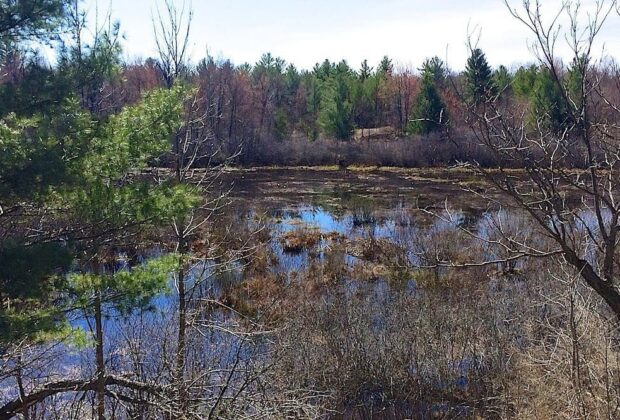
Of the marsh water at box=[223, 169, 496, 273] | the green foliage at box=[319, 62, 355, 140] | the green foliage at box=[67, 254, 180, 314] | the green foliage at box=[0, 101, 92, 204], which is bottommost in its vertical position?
the marsh water at box=[223, 169, 496, 273]

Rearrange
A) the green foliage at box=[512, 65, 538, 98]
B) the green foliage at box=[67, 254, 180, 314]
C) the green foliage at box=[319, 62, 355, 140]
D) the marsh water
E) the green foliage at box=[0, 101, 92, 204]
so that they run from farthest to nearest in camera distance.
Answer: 1. the green foliage at box=[319, 62, 355, 140]
2. the green foliage at box=[512, 65, 538, 98]
3. the marsh water
4. the green foliage at box=[67, 254, 180, 314]
5. the green foliage at box=[0, 101, 92, 204]

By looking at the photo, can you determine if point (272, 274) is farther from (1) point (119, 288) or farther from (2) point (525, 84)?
(2) point (525, 84)

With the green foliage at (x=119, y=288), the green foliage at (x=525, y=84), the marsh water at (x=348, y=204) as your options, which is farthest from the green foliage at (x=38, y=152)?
the green foliage at (x=525, y=84)

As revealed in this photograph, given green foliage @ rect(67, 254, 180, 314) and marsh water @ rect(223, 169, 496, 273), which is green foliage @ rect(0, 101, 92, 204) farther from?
marsh water @ rect(223, 169, 496, 273)

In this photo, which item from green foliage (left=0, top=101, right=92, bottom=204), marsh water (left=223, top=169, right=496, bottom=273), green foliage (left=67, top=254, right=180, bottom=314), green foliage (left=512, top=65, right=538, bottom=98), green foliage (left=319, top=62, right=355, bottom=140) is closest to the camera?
green foliage (left=0, top=101, right=92, bottom=204)

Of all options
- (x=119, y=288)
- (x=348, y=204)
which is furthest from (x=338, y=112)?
(x=119, y=288)

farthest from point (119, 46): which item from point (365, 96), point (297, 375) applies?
point (365, 96)

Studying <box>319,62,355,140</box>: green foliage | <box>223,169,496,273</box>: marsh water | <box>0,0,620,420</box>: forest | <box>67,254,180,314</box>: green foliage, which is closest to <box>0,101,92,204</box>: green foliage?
<box>0,0,620,420</box>: forest

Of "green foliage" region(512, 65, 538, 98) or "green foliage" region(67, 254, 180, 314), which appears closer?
"green foliage" region(67, 254, 180, 314)

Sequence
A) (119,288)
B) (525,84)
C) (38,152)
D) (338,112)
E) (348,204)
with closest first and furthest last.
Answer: (38,152), (119,288), (348,204), (525,84), (338,112)

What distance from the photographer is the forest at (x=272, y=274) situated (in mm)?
5719

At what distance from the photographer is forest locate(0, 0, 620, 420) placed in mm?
5719

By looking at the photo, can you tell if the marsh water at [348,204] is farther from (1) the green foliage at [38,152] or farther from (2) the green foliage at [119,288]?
(1) the green foliage at [38,152]

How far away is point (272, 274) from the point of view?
17.5m
